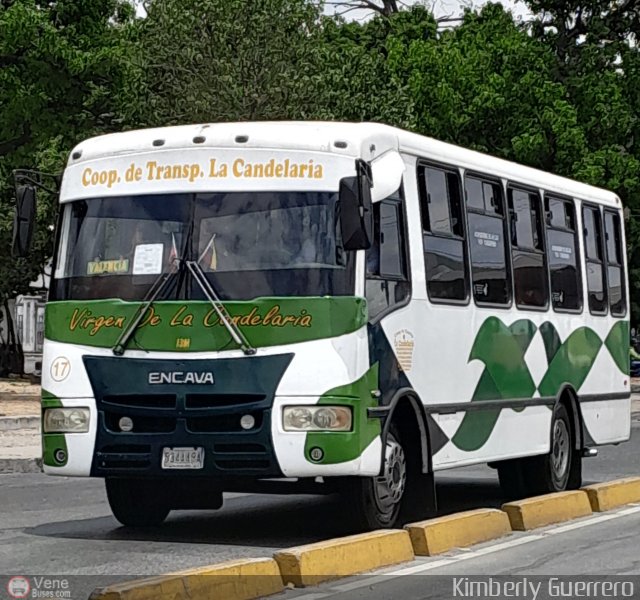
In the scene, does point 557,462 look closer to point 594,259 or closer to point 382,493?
point 594,259

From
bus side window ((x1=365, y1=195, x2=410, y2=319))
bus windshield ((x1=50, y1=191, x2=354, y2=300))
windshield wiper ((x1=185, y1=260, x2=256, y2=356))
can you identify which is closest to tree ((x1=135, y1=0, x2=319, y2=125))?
bus side window ((x1=365, y1=195, x2=410, y2=319))

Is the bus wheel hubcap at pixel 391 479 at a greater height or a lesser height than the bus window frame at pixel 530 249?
lesser

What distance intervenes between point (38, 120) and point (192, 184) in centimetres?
2280

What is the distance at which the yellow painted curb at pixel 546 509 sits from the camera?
40.1ft

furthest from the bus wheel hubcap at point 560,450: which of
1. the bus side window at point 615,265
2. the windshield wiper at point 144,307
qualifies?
the windshield wiper at point 144,307

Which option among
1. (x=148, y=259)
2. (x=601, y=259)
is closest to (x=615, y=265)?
(x=601, y=259)

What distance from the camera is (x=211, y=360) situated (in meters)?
11.2

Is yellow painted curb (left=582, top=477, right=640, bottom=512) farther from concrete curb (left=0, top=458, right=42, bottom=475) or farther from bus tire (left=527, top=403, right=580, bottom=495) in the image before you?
concrete curb (left=0, top=458, right=42, bottom=475)

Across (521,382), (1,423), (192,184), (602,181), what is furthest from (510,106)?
(192,184)

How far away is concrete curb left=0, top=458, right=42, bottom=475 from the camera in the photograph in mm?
18781

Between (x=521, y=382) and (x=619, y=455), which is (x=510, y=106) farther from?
(x=521, y=382)

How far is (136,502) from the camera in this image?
493 inches

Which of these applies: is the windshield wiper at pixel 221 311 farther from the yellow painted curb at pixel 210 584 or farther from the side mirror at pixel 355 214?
the yellow painted curb at pixel 210 584

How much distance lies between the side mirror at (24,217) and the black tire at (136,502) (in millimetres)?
1953
